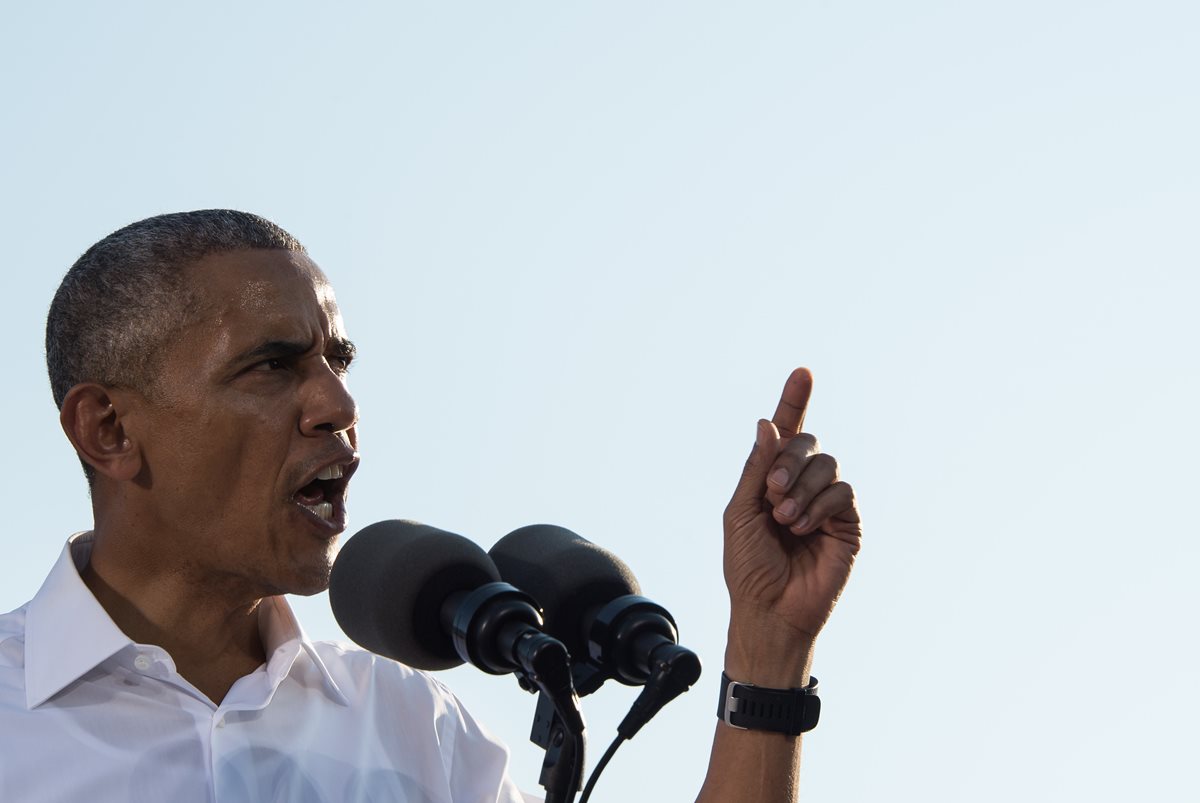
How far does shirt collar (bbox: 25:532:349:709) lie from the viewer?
2.98 m

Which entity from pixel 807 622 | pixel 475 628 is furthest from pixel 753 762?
pixel 475 628

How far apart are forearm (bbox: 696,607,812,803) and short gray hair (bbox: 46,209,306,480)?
152 centimetres

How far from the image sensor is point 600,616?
2.45 m

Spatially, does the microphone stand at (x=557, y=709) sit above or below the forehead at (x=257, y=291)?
below

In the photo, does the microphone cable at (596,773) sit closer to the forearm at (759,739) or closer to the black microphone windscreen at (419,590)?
the black microphone windscreen at (419,590)

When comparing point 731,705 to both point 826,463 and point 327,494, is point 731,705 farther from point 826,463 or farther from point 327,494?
point 327,494

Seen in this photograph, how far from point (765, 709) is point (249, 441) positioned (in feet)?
4.36

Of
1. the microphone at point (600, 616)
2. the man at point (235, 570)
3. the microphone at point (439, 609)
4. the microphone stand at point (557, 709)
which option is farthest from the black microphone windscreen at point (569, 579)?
the man at point (235, 570)

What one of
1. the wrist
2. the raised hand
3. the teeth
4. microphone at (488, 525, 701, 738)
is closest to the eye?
the teeth

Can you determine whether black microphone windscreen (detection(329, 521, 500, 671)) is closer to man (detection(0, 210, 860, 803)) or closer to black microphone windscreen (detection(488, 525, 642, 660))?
black microphone windscreen (detection(488, 525, 642, 660))

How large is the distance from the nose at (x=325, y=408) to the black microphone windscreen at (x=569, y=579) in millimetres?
718

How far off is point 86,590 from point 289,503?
53cm

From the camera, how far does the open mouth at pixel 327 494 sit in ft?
10.4

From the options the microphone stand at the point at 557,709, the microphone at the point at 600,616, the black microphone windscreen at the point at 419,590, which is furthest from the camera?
the black microphone windscreen at the point at 419,590
